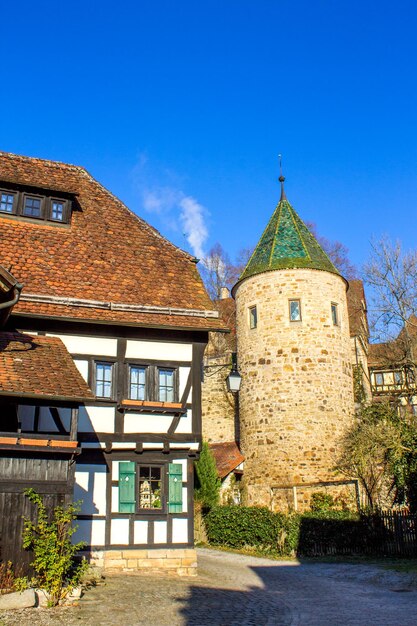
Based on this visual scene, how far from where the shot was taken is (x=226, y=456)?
2567 centimetres

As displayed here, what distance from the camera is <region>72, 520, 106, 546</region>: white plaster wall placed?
541 inches

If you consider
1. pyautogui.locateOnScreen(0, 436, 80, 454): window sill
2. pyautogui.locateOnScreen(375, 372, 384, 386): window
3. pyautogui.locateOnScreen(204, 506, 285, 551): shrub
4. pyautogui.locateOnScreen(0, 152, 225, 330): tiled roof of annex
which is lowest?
pyautogui.locateOnScreen(204, 506, 285, 551): shrub

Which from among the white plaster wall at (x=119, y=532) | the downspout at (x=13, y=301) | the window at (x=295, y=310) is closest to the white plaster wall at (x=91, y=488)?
the white plaster wall at (x=119, y=532)

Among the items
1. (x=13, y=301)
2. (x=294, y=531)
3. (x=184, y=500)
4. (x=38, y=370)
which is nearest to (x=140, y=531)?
(x=184, y=500)

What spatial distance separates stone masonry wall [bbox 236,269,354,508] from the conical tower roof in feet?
1.10

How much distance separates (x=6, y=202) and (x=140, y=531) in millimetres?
8736

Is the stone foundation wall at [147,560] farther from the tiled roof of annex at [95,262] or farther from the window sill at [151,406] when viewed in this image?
the tiled roof of annex at [95,262]

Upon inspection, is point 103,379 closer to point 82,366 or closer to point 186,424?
point 82,366

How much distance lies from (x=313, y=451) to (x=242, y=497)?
341cm

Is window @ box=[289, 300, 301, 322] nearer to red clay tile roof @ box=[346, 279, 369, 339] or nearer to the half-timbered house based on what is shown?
the half-timbered house

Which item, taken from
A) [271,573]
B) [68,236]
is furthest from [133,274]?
[271,573]

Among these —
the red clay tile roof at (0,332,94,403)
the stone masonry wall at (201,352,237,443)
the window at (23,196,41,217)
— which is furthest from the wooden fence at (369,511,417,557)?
the window at (23,196,41,217)

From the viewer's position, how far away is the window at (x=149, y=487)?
14.1 meters

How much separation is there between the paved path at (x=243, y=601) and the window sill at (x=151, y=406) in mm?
3436
